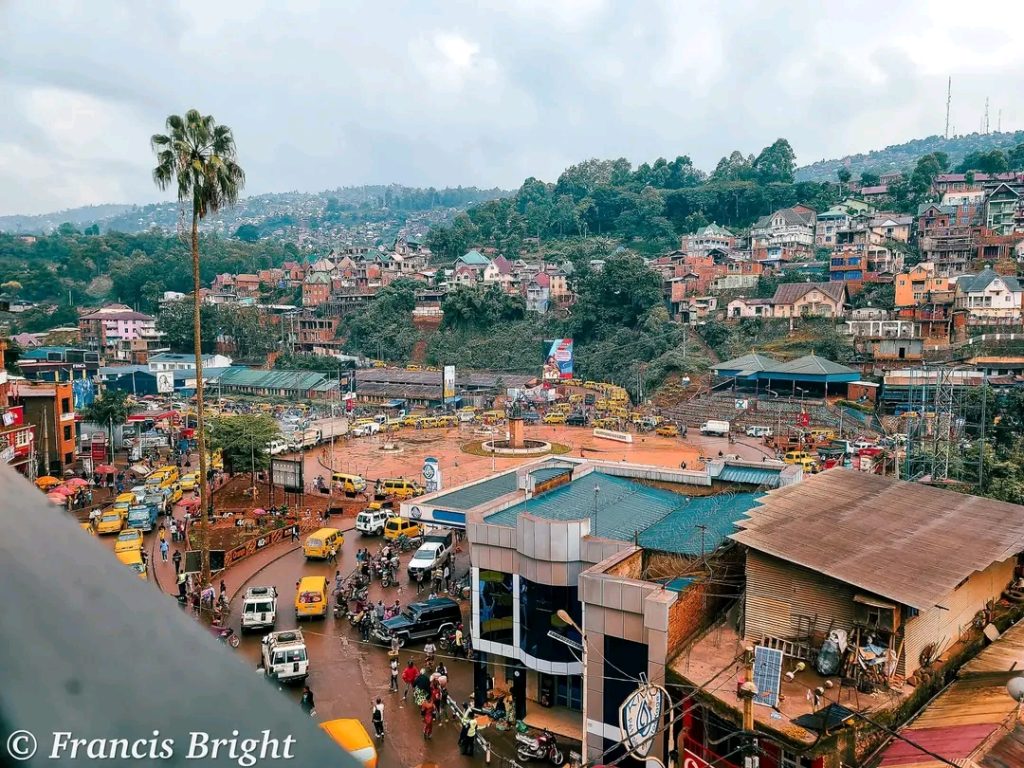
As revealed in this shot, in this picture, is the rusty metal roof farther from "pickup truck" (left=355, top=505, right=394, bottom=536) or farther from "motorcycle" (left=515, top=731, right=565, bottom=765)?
"pickup truck" (left=355, top=505, right=394, bottom=536)

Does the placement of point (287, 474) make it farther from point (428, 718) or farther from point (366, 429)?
point (428, 718)

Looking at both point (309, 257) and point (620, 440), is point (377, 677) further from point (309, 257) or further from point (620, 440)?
point (309, 257)

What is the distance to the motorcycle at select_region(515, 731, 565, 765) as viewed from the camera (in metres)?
11.2

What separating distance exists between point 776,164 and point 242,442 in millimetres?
82776

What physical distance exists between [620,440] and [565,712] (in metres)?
27.5

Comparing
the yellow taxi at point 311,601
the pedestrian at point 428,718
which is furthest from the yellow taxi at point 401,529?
the pedestrian at point 428,718

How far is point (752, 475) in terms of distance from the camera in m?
16.8

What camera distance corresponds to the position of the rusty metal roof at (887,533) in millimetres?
8953

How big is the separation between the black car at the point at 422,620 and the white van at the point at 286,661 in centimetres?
Result: 198

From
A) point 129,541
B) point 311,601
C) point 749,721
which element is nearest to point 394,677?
point 311,601

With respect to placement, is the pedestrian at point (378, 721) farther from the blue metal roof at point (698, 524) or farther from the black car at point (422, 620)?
the blue metal roof at point (698, 524)

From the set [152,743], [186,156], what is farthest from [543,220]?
[152,743]

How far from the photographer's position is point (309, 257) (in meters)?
119

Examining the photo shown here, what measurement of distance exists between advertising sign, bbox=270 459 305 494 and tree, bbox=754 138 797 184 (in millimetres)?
79881
